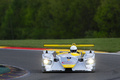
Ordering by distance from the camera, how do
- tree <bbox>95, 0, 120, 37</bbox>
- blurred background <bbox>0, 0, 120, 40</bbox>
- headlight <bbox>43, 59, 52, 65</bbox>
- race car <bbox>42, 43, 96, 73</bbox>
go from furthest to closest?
1. blurred background <bbox>0, 0, 120, 40</bbox>
2. tree <bbox>95, 0, 120, 37</bbox>
3. headlight <bbox>43, 59, 52, 65</bbox>
4. race car <bbox>42, 43, 96, 73</bbox>

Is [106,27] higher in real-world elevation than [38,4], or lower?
lower

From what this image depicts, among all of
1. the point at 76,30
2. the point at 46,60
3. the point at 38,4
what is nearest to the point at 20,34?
the point at 38,4

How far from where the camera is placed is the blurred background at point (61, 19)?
7512cm

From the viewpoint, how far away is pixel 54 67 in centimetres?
1522

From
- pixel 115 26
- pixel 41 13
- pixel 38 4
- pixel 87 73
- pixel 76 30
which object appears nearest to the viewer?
pixel 87 73

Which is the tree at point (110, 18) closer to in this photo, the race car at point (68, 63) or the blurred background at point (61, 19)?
the blurred background at point (61, 19)

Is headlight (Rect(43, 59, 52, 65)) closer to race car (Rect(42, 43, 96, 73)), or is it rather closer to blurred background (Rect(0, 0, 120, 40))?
race car (Rect(42, 43, 96, 73))

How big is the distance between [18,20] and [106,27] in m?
42.8

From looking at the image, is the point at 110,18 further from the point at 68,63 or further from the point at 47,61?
the point at 68,63

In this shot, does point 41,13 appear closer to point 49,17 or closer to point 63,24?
point 49,17

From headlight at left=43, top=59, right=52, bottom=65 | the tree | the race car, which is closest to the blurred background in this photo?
the tree

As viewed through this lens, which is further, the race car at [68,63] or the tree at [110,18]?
the tree at [110,18]

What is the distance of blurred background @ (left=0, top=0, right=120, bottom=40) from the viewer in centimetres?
7512

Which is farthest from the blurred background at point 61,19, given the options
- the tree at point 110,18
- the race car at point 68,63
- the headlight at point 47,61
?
the headlight at point 47,61
